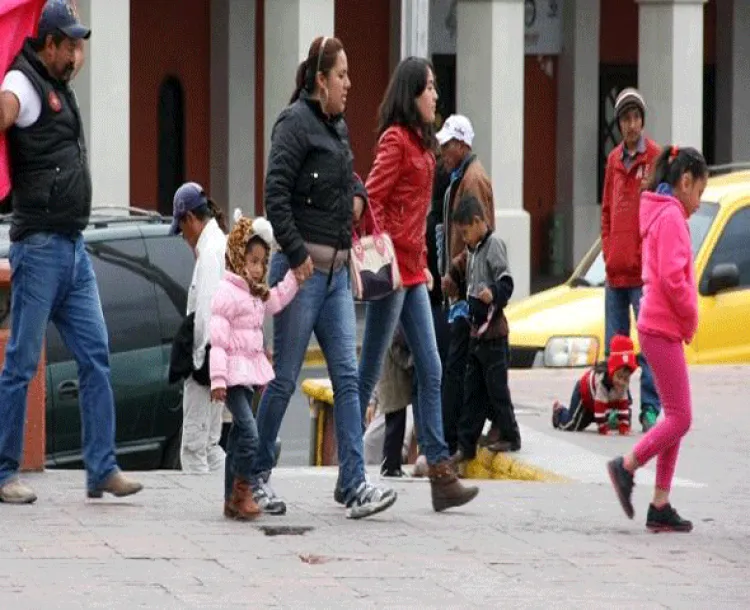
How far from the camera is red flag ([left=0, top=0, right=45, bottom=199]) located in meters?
10.3

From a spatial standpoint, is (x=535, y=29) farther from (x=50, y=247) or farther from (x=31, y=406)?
(x=50, y=247)

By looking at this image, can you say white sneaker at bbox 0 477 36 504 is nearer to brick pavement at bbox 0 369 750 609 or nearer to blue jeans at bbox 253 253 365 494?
brick pavement at bbox 0 369 750 609

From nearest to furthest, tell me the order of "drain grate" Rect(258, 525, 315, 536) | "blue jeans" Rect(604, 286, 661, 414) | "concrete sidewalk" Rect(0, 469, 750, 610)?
"concrete sidewalk" Rect(0, 469, 750, 610) → "drain grate" Rect(258, 525, 315, 536) → "blue jeans" Rect(604, 286, 661, 414)

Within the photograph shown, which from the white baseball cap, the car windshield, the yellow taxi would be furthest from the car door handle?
the car windshield

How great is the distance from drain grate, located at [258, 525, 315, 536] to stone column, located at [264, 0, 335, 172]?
19.1m

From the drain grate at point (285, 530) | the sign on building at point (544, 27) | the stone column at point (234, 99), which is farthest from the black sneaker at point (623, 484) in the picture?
the sign on building at point (544, 27)

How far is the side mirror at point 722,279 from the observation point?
16.7 m

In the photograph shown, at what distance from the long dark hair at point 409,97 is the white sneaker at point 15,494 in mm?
2187

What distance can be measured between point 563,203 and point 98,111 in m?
12.3

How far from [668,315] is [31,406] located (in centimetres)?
313

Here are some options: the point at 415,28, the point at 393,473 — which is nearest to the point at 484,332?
the point at 393,473

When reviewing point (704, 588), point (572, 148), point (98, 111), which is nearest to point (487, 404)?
point (704, 588)

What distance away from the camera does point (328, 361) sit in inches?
410

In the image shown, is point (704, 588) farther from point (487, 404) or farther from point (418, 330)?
point (487, 404)
